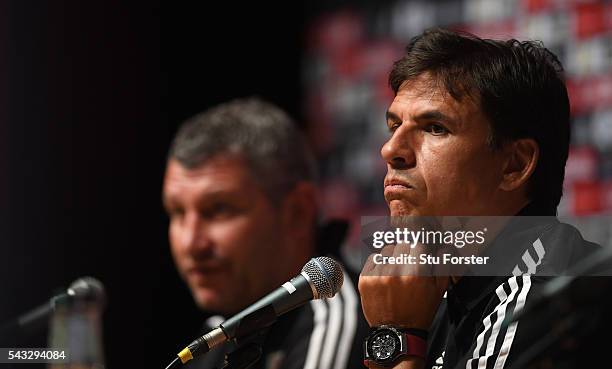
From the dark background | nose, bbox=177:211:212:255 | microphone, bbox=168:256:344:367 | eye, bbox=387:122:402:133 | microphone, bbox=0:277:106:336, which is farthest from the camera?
the dark background

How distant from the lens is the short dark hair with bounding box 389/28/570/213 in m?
1.92

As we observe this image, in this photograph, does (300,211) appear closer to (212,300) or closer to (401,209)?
(212,300)

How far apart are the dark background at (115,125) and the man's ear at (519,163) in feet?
4.22

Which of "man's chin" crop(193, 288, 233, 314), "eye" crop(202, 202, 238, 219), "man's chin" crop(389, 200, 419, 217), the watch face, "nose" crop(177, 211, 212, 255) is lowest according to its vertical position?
"man's chin" crop(193, 288, 233, 314)

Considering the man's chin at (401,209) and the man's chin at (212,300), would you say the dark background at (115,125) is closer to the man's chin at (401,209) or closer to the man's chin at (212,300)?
the man's chin at (212,300)

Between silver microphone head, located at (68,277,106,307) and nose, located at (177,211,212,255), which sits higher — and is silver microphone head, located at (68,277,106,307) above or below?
below

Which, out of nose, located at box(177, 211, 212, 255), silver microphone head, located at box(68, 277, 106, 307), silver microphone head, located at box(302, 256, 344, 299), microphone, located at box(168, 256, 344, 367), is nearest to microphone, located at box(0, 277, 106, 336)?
silver microphone head, located at box(68, 277, 106, 307)

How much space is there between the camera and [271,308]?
179 cm

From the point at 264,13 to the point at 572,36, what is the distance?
4.28 ft

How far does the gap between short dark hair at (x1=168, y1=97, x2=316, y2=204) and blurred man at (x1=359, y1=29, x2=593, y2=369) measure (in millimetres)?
1014

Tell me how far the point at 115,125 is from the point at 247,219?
1112mm

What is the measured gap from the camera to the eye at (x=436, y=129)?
1927mm

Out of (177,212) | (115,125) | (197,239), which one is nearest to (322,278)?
(197,239)

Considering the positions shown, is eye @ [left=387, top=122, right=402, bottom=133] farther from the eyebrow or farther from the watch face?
the watch face
